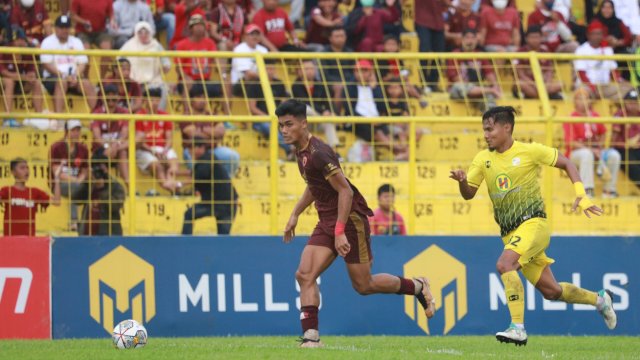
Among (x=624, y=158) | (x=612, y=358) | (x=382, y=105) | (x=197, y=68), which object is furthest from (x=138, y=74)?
(x=612, y=358)

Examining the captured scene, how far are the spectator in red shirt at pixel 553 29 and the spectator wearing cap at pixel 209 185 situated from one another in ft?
22.9

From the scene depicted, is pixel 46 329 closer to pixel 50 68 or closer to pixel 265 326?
pixel 265 326

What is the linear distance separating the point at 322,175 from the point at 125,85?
4.89 m

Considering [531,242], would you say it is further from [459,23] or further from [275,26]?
[459,23]

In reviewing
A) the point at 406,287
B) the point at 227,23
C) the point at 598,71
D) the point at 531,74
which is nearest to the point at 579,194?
the point at 406,287

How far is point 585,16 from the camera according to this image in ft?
67.6

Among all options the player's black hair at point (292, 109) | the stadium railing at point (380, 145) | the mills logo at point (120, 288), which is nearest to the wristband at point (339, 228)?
the player's black hair at point (292, 109)

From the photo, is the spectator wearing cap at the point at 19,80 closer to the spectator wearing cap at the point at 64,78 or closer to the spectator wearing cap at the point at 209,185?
the spectator wearing cap at the point at 64,78

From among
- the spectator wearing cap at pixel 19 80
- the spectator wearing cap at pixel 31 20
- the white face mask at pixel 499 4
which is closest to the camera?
the spectator wearing cap at pixel 19 80

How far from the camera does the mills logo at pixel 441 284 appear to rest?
1465 cm

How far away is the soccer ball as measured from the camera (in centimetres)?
1132

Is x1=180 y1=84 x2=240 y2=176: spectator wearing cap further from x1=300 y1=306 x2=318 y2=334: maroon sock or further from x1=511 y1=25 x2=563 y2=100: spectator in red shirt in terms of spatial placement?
Result: x1=511 y1=25 x2=563 y2=100: spectator in red shirt

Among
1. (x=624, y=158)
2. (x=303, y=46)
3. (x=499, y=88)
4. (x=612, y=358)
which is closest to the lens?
(x=612, y=358)

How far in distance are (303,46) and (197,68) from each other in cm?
243
